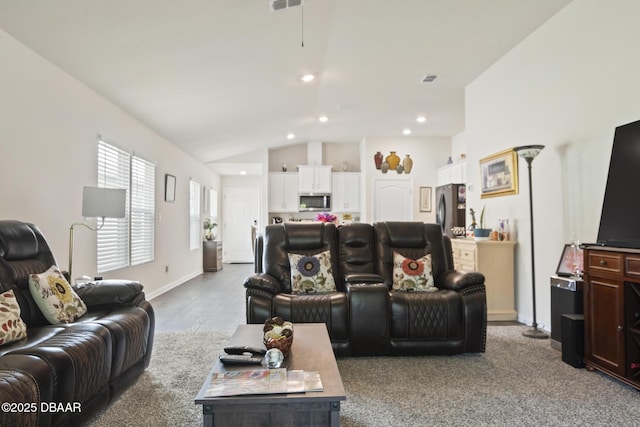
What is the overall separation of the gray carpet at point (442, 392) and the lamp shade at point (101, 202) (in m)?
1.20

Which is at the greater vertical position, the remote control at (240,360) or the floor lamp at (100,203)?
the floor lamp at (100,203)

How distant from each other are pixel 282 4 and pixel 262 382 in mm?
2869

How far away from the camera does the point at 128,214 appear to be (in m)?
4.94

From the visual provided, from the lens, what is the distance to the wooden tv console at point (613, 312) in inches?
95.5

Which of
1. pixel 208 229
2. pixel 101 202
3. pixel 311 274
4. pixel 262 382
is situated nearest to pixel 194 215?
pixel 208 229

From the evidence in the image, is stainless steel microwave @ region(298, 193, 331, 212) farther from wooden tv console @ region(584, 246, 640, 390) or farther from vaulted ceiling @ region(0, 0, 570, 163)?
wooden tv console @ region(584, 246, 640, 390)

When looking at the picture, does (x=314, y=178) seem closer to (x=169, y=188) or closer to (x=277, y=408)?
(x=169, y=188)

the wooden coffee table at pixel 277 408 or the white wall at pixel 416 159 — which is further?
the white wall at pixel 416 159

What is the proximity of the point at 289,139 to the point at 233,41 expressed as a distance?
5.02 metres

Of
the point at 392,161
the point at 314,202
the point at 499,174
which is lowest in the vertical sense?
the point at 314,202

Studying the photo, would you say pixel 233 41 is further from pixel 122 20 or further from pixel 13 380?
pixel 13 380

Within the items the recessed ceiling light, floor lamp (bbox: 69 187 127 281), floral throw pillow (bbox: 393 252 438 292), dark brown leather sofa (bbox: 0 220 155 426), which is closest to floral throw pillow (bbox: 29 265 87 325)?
dark brown leather sofa (bbox: 0 220 155 426)

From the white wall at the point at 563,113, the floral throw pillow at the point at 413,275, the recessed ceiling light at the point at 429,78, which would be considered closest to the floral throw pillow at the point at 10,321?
the floral throw pillow at the point at 413,275

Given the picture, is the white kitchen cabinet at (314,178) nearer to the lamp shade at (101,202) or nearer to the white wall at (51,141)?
A: the white wall at (51,141)
